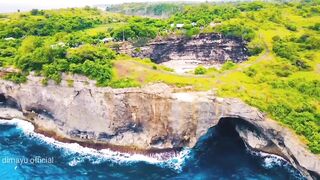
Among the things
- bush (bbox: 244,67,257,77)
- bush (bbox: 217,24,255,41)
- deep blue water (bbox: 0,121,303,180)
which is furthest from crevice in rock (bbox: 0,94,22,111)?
bush (bbox: 217,24,255,41)

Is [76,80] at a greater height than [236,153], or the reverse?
[76,80]

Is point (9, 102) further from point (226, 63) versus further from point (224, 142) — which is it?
point (226, 63)

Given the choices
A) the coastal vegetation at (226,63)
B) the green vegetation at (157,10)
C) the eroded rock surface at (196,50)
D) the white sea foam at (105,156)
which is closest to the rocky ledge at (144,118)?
the white sea foam at (105,156)

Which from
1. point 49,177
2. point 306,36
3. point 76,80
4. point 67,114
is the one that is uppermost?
point 306,36

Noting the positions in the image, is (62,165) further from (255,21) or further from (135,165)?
(255,21)

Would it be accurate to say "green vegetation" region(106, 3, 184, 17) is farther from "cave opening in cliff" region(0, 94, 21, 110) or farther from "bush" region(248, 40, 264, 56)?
"cave opening in cliff" region(0, 94, 21, 110)

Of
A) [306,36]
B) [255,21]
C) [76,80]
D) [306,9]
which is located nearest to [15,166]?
[76,80]

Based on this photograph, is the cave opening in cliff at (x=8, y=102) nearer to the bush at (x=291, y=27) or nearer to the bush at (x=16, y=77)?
the bush at (x=16, y=77)
